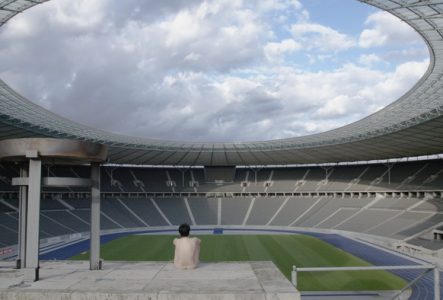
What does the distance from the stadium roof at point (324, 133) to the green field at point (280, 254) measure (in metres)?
13.7

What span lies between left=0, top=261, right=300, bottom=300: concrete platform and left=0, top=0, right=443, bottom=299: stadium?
1.80 feet

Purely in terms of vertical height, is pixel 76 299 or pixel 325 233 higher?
pixel 76 299

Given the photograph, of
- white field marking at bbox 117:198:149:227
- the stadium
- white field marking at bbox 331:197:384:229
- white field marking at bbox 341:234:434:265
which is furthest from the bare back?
white field marking at bbox 117:198:149:227

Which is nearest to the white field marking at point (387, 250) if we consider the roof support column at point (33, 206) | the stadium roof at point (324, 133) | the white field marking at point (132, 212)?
the stadium roof at point (324, 133)

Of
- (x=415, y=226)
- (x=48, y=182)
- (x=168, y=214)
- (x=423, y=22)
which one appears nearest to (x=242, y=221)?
(x=168, y=214)

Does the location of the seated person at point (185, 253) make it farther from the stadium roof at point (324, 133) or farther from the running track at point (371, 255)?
the stadium roof at point (324, 133)

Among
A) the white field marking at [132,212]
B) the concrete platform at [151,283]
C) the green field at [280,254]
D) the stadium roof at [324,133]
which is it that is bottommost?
the green field at [280,254]

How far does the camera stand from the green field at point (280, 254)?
2777cm

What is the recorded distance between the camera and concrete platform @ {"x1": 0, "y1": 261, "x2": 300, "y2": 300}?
9094mm

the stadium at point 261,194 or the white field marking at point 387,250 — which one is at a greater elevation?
the stadium at point 261,194

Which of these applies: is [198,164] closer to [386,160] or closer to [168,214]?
[168,214]

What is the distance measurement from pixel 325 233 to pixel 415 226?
13543 millimetres

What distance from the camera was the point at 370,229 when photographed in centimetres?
5300

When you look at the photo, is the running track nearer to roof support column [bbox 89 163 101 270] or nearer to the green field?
the green field
